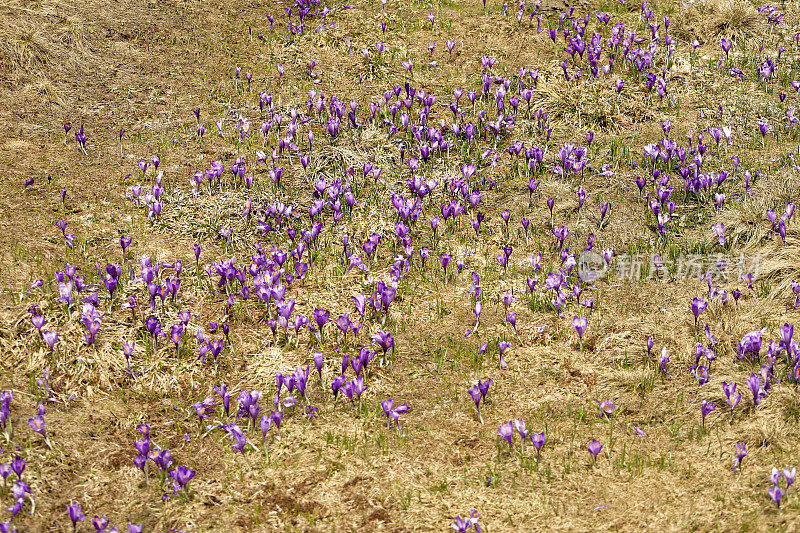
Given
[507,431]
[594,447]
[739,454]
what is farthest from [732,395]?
[507,431]

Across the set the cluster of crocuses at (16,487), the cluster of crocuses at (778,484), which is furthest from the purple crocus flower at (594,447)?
the cluster of crocuses at (16,487)

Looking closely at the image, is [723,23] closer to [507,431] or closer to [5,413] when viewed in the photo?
→ [507,431]

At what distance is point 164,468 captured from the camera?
4.94m

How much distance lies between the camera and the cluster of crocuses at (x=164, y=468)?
15.7 feet

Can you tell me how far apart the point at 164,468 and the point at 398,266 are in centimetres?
284

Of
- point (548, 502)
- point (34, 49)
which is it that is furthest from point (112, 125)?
point (548, 502)

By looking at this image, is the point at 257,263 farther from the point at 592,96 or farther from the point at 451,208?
the point at 592,96

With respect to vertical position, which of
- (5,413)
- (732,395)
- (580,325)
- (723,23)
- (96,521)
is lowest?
(96,521)

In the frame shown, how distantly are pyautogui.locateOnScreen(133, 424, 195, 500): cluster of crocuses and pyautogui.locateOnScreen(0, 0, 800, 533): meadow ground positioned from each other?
0.07 feet

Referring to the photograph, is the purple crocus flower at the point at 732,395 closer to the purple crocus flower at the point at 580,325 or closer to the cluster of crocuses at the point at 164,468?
the purple crocus flower at the point at 580,325

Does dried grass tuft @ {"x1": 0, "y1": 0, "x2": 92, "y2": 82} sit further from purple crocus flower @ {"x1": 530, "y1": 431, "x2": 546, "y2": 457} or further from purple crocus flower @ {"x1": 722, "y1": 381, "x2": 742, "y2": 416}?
purple crocus flower @ {"x1": 722, "y1": 381, "x2": 742, "y2": 416}

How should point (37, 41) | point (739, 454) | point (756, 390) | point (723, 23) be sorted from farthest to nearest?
point (723, 23) → point (37, 41) → point (756, 390) → point (739, 454)

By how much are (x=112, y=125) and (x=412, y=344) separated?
5.24 meters

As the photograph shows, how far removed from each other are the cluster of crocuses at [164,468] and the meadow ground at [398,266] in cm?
2
